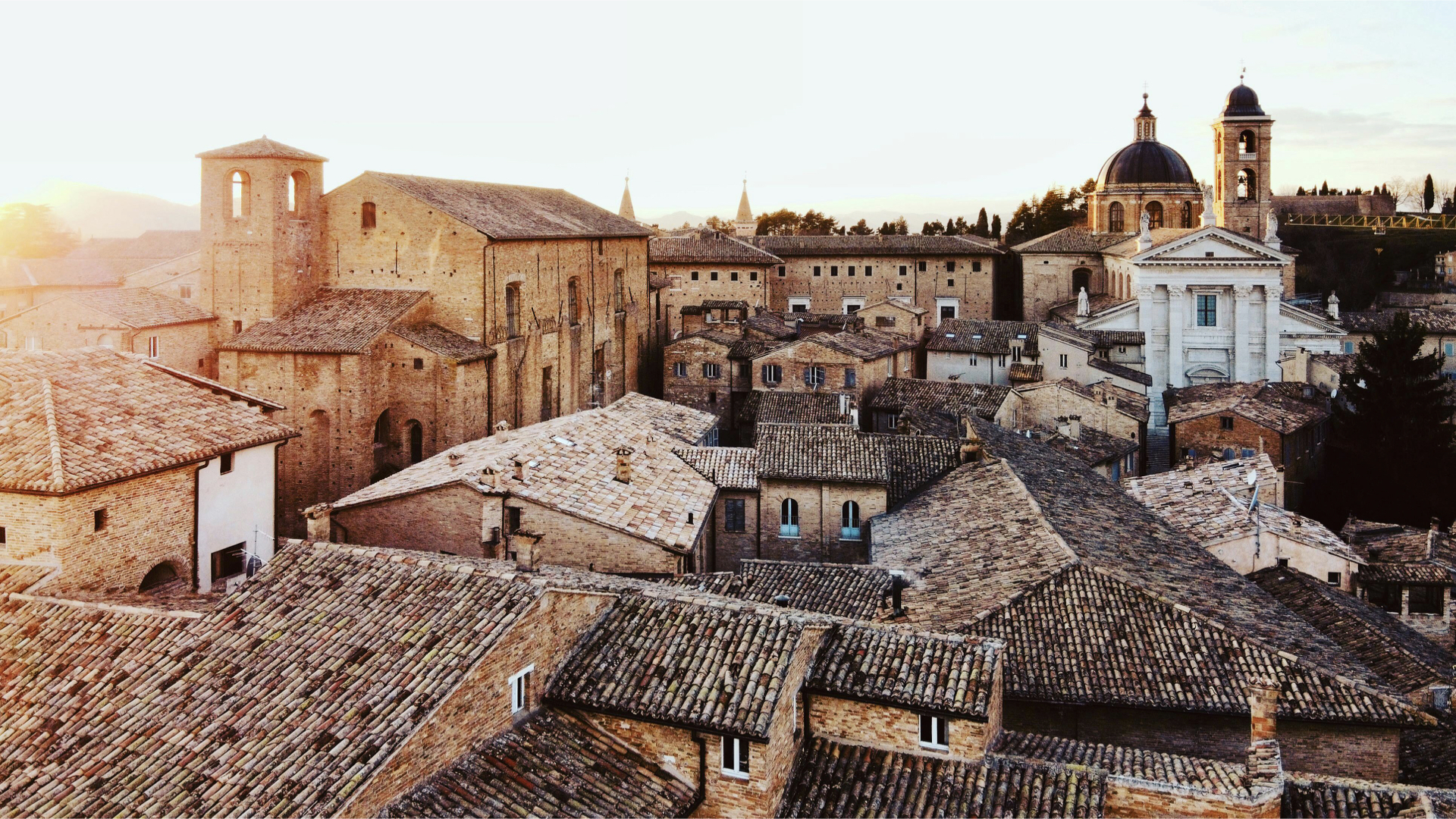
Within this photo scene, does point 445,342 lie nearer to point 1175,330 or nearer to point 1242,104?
point 1175,330

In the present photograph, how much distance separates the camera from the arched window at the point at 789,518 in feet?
78.6

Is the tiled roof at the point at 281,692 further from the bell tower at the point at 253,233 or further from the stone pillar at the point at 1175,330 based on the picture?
the stone pillar at the point at 1175,330

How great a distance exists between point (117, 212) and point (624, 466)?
139m

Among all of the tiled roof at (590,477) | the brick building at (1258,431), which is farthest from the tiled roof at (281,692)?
the brick building at (1258,431)

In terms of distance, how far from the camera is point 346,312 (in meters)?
29.6

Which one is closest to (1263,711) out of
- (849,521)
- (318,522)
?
(318,522)

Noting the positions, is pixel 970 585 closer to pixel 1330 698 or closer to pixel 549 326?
pixel 1330 698

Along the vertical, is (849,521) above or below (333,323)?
below

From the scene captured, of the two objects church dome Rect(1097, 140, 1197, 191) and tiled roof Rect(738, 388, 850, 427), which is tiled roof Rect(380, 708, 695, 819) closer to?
tiled roof Rect(738, 388, 850, 427)

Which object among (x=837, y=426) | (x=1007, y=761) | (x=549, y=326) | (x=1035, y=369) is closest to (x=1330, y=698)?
(x=1007, y=761)

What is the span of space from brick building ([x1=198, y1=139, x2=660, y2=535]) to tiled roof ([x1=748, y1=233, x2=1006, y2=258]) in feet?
92.1

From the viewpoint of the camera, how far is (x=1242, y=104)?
207 feet

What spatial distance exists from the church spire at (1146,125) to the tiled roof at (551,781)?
6837 cm

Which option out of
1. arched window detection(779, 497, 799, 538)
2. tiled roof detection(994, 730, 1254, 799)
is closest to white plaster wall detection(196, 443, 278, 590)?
arched window detection(779, 497, 799, 538)
